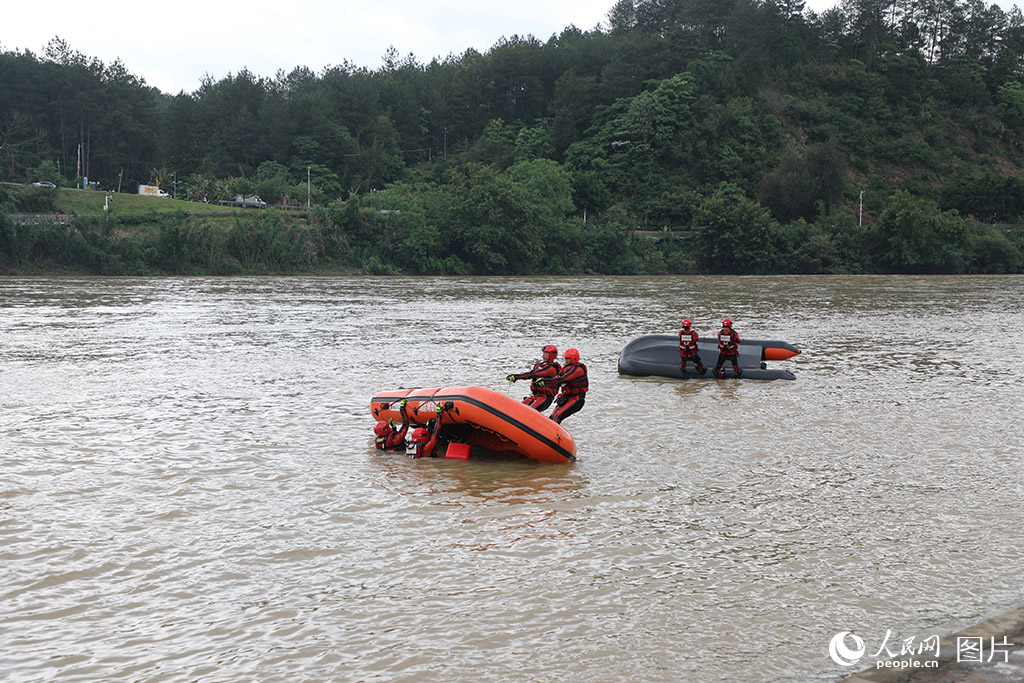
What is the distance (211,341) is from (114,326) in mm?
4861

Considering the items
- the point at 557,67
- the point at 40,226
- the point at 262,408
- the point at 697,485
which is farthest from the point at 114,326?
the point at 557,67

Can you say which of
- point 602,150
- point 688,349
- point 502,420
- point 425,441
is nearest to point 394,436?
point 425,441

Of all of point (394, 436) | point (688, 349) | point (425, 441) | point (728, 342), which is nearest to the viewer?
point (425, 441)

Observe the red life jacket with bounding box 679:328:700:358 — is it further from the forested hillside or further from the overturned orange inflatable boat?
the forested hillside

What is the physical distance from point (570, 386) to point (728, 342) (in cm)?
626

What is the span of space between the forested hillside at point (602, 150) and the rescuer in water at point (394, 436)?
48031mm

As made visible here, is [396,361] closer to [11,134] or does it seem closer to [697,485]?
[697,485]

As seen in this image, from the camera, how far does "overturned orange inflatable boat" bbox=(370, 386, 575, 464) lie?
33.8 feet

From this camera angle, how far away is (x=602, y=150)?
290 ft

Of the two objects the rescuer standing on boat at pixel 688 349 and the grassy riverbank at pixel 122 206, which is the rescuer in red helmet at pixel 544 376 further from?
the grassy riverbank at pixel 122 206

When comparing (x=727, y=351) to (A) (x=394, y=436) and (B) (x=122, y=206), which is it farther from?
(B) (x=122, y=206)

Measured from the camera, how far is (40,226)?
173 ft

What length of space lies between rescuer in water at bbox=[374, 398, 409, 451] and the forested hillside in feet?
158

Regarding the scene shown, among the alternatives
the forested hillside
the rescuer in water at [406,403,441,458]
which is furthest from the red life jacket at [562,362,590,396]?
the forested hillside
